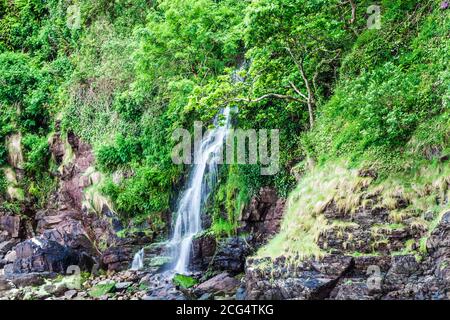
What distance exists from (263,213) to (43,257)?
798 centimetres

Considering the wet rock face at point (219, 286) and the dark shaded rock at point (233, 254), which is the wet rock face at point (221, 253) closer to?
the dark shaded rock at point (233, 254)

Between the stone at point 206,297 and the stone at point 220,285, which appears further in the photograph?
the stone at point 220,285

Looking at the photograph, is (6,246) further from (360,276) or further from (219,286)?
(360,276)

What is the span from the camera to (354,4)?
13.1 metres

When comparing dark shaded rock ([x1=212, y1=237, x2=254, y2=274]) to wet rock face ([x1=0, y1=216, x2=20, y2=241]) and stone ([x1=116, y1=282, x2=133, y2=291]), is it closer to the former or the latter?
stone ([x1=116, y1=282, x2=133, y2=291])

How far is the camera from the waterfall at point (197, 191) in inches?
632

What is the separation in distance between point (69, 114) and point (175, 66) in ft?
23.6

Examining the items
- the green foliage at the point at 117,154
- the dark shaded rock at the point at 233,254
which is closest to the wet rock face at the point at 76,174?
the green foliage at the point at 117,154

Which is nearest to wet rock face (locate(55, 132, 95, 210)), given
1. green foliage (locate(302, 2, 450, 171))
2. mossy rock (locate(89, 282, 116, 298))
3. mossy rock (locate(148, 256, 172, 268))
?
mossy rock (locate(148, 256, 172, 268))

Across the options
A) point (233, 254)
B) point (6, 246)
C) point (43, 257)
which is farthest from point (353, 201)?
point (6, 246)

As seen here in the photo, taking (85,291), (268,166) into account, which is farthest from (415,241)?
(85,291)

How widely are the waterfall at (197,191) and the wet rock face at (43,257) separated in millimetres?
3891

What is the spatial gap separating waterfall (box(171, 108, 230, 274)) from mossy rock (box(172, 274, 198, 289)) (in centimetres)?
125
